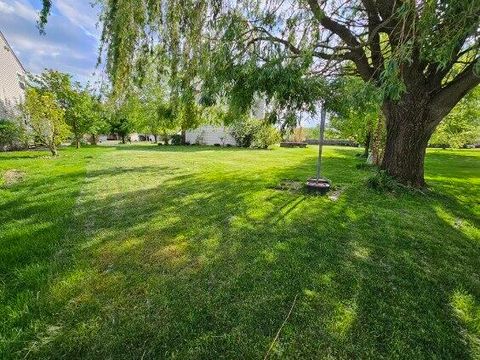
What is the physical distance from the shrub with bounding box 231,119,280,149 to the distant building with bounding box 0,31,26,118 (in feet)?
54.7

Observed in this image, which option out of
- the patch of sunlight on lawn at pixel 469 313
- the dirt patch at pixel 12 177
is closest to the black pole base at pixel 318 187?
the patch of sunlight on lawn at pixel 469 313

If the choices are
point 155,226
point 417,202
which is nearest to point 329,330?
point 155,226

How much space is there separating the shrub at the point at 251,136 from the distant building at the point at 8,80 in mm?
16662

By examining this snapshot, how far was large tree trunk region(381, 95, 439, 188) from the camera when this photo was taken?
6465mm

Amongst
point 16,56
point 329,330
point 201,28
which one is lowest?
point 329,330

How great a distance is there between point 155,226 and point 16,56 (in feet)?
83.1

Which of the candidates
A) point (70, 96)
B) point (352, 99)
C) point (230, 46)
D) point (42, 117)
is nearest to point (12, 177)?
point (42, 117)

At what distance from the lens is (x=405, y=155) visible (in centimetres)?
682

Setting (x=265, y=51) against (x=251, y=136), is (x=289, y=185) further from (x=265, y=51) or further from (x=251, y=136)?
(x=251, y=136)

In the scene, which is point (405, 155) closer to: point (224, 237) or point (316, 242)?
point (316, 242)

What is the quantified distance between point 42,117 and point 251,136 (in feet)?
58.1

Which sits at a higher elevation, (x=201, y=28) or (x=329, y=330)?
(x=201, y=28)

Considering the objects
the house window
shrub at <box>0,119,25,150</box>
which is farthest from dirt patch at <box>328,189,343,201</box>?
the house window

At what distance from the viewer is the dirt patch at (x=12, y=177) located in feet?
23.6
